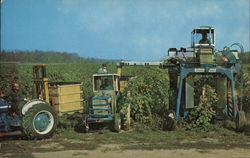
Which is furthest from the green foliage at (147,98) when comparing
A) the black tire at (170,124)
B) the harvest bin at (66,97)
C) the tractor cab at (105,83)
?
the harvest bin at (66,97)

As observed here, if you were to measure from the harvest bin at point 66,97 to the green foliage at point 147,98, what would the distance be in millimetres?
3379

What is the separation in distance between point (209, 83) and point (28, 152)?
6.77 metres

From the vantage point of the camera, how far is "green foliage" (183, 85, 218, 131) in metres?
10.3

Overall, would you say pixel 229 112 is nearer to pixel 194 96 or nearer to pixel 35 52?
pixel 194 96

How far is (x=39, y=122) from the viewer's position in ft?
30.6

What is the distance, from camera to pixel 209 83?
11875 mm

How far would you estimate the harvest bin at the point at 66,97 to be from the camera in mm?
13383

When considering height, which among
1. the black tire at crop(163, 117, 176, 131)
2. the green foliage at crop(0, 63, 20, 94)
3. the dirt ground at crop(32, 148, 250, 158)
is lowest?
the dirt ground at crop(32, 148, 250, 158)

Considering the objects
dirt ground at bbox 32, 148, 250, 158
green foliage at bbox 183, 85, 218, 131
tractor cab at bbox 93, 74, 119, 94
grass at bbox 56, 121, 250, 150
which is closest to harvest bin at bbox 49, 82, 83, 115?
tractor cab at bbox 93, 74, 119, 94

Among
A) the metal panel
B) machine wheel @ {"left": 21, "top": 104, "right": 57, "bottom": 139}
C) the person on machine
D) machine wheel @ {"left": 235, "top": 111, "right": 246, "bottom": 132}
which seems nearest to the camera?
machine wheel @ {"left": 21, "top": 104, "right": 57, "bottom": 139}

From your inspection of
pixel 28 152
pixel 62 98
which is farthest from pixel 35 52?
pixel 28 152

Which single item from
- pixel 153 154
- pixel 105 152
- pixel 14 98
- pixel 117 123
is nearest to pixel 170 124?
pixel 117 123

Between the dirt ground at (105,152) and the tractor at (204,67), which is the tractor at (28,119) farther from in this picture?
the tractor at (204,67)

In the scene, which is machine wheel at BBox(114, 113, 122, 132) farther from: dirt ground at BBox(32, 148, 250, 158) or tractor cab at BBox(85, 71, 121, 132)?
dirt ground at BBox(32, 148, 250, 158)
